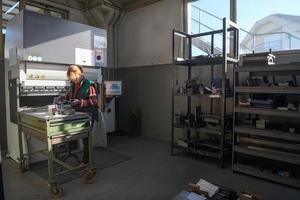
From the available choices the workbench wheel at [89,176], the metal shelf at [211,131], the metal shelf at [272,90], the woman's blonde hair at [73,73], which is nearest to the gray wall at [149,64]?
the metal shelf at [211,131]


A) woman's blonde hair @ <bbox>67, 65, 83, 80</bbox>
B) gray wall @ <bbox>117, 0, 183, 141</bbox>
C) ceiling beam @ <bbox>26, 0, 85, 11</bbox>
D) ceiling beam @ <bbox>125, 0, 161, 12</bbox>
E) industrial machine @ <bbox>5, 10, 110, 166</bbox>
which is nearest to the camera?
woman's blonde hair @ <bbox>67, 65, 83, 80</bbox>

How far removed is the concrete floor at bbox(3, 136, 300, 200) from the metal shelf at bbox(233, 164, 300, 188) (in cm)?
6

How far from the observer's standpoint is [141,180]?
9.43 ft

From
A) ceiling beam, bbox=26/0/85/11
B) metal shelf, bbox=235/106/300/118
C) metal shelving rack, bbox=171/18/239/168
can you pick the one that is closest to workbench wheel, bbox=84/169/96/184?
metal shelving rack, bbox=171/18/239/168

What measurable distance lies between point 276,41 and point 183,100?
190 cm

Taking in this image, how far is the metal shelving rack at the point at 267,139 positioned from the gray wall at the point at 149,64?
1.76 metres

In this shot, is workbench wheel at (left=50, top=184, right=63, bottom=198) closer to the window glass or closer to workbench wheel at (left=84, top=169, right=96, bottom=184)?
workbench wheel at (left=84, top=169, right=96, bottom=184)

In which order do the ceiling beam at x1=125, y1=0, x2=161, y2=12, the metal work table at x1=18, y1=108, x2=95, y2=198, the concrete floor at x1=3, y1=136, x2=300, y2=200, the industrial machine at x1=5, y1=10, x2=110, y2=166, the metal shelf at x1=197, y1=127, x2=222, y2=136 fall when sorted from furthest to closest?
the ceiling beam at x1=125, y1=0, x2=161, y2=12, the metal shelf at x1=197, y1=127, x2=222, y2=136, the industrial machine at x1=5, y1=10, x2=110, y2=166, the concrete floor at x1=3, y1=136, x2=300, y2=200, the metal work table at x1=18, y1=108, x2=95, y2=198

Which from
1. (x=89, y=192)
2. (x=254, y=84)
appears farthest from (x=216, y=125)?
(x=89, y=192)

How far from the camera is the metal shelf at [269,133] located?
8.61 ft

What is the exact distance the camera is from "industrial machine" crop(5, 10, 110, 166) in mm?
3172

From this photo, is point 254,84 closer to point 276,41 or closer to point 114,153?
point 276,41

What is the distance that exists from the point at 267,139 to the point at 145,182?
1.72 meters

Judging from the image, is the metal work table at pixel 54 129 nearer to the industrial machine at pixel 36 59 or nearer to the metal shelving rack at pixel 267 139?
the industrial machine at pixel 36 59
